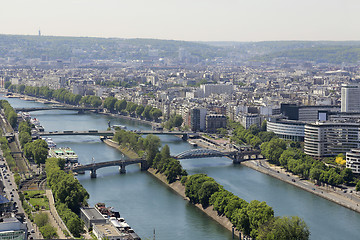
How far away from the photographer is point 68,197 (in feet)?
57.3

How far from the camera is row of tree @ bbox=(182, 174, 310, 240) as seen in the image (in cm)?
1409

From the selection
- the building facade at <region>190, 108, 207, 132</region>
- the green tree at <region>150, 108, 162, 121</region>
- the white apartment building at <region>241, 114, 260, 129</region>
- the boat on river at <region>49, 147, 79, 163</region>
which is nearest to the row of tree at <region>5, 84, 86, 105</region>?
the green tree at <region>150, 108, 162, 121</region>

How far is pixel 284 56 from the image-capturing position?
101875 millimetres

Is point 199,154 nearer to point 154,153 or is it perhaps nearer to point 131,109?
point 154,153

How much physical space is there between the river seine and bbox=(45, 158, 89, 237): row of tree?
944mm

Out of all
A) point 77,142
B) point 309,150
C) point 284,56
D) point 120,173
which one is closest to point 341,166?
point 309,150

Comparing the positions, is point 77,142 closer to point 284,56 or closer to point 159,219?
point 159,219

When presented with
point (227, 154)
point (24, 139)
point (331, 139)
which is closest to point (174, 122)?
point (227, 154)

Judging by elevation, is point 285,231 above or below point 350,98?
below

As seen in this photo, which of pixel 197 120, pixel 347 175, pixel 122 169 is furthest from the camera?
pixel 197 120

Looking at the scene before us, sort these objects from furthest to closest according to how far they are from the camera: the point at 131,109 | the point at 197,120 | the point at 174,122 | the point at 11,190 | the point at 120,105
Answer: the point at 120,105
the point at 131,109
the point at 174,122
the point at 197,120
the point at 11,190

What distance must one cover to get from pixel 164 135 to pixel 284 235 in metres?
19.0

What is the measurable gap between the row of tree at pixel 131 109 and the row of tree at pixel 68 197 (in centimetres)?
1880

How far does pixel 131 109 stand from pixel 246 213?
85.0 ft
